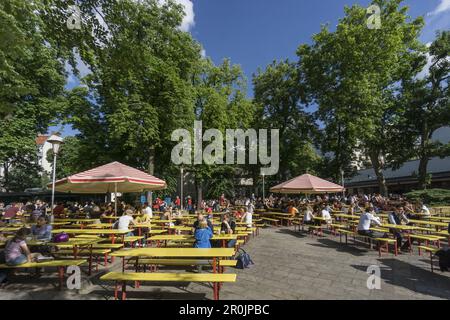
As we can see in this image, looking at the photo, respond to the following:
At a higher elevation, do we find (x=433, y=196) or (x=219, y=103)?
(x=219, y=103)

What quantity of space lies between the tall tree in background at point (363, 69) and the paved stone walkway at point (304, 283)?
1835cm

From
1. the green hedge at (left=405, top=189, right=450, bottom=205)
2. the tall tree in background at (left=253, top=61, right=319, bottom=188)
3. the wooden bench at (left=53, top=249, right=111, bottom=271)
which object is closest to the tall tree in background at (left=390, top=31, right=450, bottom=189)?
the green hedge at (left=405, top=189, right=450, bottom=205)

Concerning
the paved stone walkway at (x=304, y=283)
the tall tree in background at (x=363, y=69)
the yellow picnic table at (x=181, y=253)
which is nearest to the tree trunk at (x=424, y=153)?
the tall tree in background at (x=363, y=69)

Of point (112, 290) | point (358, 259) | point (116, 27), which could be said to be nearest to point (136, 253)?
point (112, 290)

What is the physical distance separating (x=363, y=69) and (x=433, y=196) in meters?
11.5

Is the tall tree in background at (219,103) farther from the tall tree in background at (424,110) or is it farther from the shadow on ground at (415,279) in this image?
the shadow on ground at (415,279)

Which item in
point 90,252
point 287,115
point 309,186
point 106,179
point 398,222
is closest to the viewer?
point 90,252

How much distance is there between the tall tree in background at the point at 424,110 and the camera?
2723 centimetres

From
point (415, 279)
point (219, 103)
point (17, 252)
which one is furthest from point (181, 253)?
point (219, 103)

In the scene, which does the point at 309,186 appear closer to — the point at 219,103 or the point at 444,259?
the point at 444,259

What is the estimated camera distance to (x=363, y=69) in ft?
83.6

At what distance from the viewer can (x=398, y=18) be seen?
2488 cm

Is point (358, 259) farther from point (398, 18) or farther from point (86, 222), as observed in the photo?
point (398, 18)

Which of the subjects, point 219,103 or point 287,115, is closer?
point 219,103
